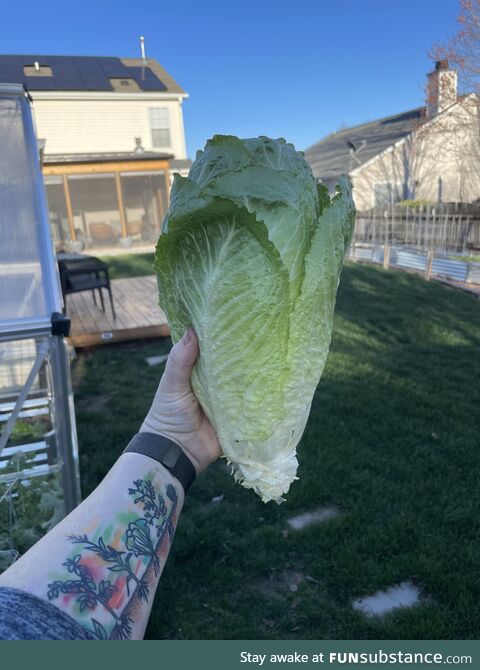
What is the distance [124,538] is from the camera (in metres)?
1.69

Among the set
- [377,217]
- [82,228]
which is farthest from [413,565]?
[82,228]

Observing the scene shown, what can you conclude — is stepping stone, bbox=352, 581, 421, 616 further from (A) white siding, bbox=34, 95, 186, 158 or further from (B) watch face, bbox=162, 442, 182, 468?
(A) white siding, bbox=34, 95, 186, 158

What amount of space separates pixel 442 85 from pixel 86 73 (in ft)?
65.3

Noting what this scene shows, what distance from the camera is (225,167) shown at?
5.71 feet

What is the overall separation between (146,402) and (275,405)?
4.87 m

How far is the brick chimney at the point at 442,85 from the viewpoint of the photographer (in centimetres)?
1955

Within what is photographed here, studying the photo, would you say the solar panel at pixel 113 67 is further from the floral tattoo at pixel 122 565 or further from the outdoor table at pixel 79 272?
the floral tattoo at pixel 122 565

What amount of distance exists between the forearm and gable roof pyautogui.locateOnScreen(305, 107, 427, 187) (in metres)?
23.9

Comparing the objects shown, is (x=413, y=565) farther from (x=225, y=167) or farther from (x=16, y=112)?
(x=16, y=112)

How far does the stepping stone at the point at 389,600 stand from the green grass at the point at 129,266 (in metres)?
13.2

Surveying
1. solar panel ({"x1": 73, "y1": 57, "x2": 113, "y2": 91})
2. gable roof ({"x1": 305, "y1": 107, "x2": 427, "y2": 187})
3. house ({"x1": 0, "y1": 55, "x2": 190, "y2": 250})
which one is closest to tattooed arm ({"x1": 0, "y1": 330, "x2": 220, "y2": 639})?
house ({"x1": 0, "y1": 55, "x2": 190, "y2": 250})

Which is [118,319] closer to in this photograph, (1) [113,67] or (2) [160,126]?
(2) [160,126]

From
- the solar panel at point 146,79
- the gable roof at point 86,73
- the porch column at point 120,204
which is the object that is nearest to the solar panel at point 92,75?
the gable roof at point 86,73

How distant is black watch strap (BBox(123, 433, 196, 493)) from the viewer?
2062mm
